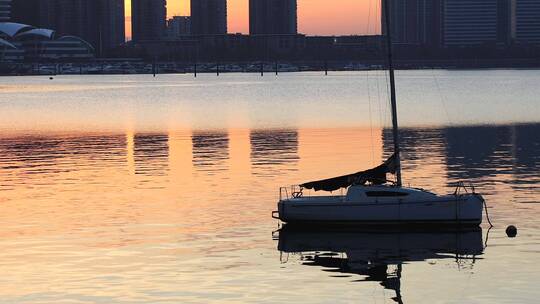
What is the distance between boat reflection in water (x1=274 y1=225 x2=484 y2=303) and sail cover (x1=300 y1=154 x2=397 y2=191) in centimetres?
300

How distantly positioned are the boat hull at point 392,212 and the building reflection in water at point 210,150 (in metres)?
31.6

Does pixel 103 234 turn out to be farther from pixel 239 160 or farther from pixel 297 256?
pixel 239 160

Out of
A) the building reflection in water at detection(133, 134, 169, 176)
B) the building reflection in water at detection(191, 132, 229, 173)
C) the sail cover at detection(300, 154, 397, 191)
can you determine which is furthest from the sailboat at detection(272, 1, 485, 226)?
the building reflection in water at detection(191, 132, 229, 173)

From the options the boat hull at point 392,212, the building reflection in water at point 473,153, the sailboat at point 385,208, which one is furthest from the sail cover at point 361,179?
the building reflection in water at point 473,153

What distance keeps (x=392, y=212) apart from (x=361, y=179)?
9.13ft

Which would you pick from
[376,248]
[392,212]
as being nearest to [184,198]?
[392,212]

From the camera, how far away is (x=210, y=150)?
372 ft

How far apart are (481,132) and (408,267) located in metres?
89.6

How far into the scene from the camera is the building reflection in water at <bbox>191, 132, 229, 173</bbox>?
316 feet

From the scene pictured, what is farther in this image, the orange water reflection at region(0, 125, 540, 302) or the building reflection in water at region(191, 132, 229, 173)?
the building reflection in water at region(191, 132, 229, 173)

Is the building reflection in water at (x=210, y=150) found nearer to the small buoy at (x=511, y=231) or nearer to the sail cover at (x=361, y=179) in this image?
the sail cover at (x=361, y=179)


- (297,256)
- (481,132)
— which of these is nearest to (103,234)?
(297,256)

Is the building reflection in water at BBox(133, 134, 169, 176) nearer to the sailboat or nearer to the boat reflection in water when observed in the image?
the sailboat

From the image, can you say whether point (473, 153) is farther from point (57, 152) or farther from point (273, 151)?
point (57, 152)
